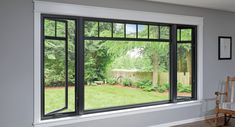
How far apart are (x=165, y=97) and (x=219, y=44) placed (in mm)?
1822

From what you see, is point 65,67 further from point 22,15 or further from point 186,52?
point 186,52

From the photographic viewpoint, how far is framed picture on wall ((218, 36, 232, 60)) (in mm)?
6254

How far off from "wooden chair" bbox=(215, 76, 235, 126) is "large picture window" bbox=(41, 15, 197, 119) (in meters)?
0.62

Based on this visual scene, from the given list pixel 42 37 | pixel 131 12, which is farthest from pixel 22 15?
pixel 131 12

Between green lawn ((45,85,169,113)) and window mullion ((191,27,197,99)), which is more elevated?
window mullion ((191,27,197,99))

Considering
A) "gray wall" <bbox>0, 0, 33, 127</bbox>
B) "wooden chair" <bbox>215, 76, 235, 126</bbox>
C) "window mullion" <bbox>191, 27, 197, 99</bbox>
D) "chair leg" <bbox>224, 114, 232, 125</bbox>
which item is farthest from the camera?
"window mullion" <bbox>191, 27, 197, 99</bbox>

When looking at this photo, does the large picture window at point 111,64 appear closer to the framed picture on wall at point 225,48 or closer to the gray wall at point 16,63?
the gray wall at point 16,63

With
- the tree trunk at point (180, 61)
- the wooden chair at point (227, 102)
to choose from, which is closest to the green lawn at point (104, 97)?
A: the tree trunk at point (180, 61)

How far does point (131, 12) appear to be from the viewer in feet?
15.9

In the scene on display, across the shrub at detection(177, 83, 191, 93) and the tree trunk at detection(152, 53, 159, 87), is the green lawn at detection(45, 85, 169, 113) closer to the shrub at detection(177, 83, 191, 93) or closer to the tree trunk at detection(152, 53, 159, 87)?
the tree trunk at detection(152, 53, 159, 87)

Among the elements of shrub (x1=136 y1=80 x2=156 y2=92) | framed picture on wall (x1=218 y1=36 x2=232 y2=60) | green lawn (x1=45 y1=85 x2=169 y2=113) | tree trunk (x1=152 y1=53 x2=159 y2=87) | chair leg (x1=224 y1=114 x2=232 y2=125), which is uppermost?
framed picture on wall (x1=218 y1=36 x2=232 y2=60)

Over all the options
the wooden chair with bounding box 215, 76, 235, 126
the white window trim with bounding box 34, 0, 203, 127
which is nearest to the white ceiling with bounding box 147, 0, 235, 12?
the white window trim with bounding box 34, 0, 203, 127

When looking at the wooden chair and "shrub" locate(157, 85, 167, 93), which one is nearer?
the wooden chair

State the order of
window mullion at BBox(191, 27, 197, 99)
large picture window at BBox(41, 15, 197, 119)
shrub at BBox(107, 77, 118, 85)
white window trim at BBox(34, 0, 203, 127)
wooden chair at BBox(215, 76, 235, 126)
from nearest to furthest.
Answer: white window trim at BBox(34, 0, 203, 127) < large picture window at BBox(41, 15, 197, 119) < shrub at BBox(107, 77, 118, 85) < wooden chair at BBox(215, 76, 235, 126) < window mullion at BBox(191, 27, 197, 99)
